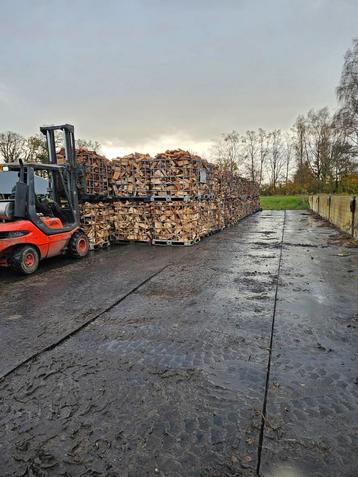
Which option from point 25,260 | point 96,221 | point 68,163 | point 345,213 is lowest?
point 25,260

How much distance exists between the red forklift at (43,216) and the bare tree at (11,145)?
89.9 feet

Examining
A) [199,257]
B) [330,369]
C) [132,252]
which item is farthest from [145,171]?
[330,369]

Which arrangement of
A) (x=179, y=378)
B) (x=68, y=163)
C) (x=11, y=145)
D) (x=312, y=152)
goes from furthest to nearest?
(x=312, y=152), (x=11, y=145), (x=68, y=163), (x=179, y=378)

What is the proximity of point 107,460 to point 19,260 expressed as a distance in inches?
203

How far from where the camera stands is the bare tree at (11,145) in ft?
105

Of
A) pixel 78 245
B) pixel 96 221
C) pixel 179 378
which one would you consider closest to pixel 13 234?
pixel 78 245

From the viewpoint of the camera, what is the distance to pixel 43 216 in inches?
282

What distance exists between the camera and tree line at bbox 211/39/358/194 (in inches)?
1162

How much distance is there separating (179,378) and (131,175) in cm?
865

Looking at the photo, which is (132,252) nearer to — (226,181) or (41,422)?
(41,422)

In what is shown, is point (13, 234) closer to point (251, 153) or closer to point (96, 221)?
point (96, 221)

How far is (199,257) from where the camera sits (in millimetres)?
8328

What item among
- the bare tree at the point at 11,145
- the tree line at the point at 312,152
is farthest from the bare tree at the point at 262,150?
the bare tree at the point at 11,145

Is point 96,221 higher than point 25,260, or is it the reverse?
point 96,221
